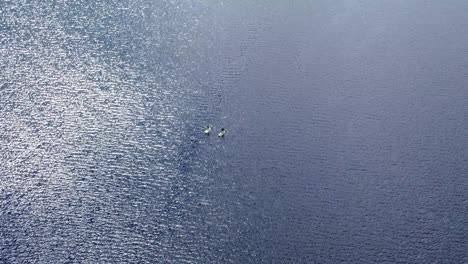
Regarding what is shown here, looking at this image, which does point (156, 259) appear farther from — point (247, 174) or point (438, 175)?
point (438, 175)

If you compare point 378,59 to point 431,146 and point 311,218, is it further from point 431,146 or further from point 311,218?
point 311,218

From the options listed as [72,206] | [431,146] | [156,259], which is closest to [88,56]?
[72,206]

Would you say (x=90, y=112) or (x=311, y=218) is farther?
(x=90, y=112)

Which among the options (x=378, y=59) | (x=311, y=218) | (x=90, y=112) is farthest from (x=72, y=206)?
(x=378, y=59)

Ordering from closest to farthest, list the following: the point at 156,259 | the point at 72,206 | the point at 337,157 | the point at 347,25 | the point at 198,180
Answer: the point at 156,259
the point at 72,206
the point at 198,180
the point at 337,157
the point at 347,25

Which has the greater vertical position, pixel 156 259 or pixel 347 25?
pixel 347 25

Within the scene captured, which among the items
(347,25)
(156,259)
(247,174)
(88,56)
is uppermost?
(347,25)

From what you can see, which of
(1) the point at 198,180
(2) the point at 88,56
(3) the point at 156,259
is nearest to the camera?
(3) the point at 156,259
